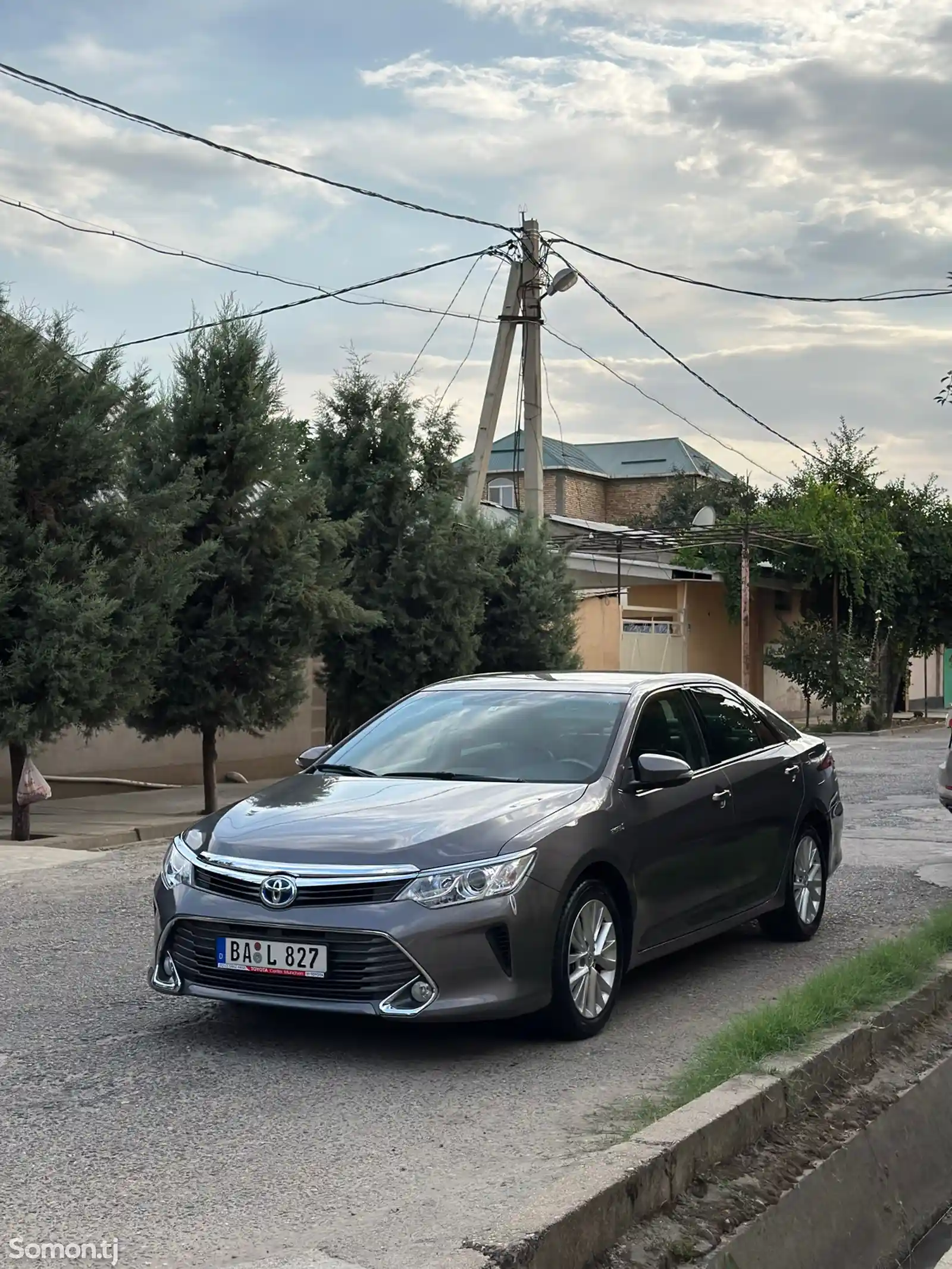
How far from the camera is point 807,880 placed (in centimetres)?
848

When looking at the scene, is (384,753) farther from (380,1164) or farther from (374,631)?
(374,631)

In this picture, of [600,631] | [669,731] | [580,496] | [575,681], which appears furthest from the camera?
[580,496]

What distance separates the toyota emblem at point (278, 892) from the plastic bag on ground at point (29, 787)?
8479 millimetres

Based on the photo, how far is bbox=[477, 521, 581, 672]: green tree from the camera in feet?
72.6

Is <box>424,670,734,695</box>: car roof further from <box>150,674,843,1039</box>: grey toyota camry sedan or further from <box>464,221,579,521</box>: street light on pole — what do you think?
<box>464,221,579,521</box>: street light on pole

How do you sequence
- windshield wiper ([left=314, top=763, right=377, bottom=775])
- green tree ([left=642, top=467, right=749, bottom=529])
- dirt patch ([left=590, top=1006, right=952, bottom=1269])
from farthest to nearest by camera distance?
green tree ([left=642, top=467, right=749, bottom=529]) → windshield wiper ([left=314, top=763, right=377, bottom=775]) → dirt patch ([left=590, top=1006, right=952, bottom=1269])

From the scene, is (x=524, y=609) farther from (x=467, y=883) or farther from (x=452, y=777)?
(x=467, y=883)

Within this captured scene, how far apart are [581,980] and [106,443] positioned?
881cm

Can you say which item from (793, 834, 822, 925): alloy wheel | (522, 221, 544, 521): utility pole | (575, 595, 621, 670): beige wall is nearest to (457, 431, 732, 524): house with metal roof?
(575, 595, 621, 670): beige wall

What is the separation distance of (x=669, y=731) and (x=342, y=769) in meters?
1.58

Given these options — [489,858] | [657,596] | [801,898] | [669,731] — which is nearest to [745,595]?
[657,596]

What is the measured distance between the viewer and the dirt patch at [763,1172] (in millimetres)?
3986

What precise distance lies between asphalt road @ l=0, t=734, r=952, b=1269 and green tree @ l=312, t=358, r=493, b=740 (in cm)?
1102
